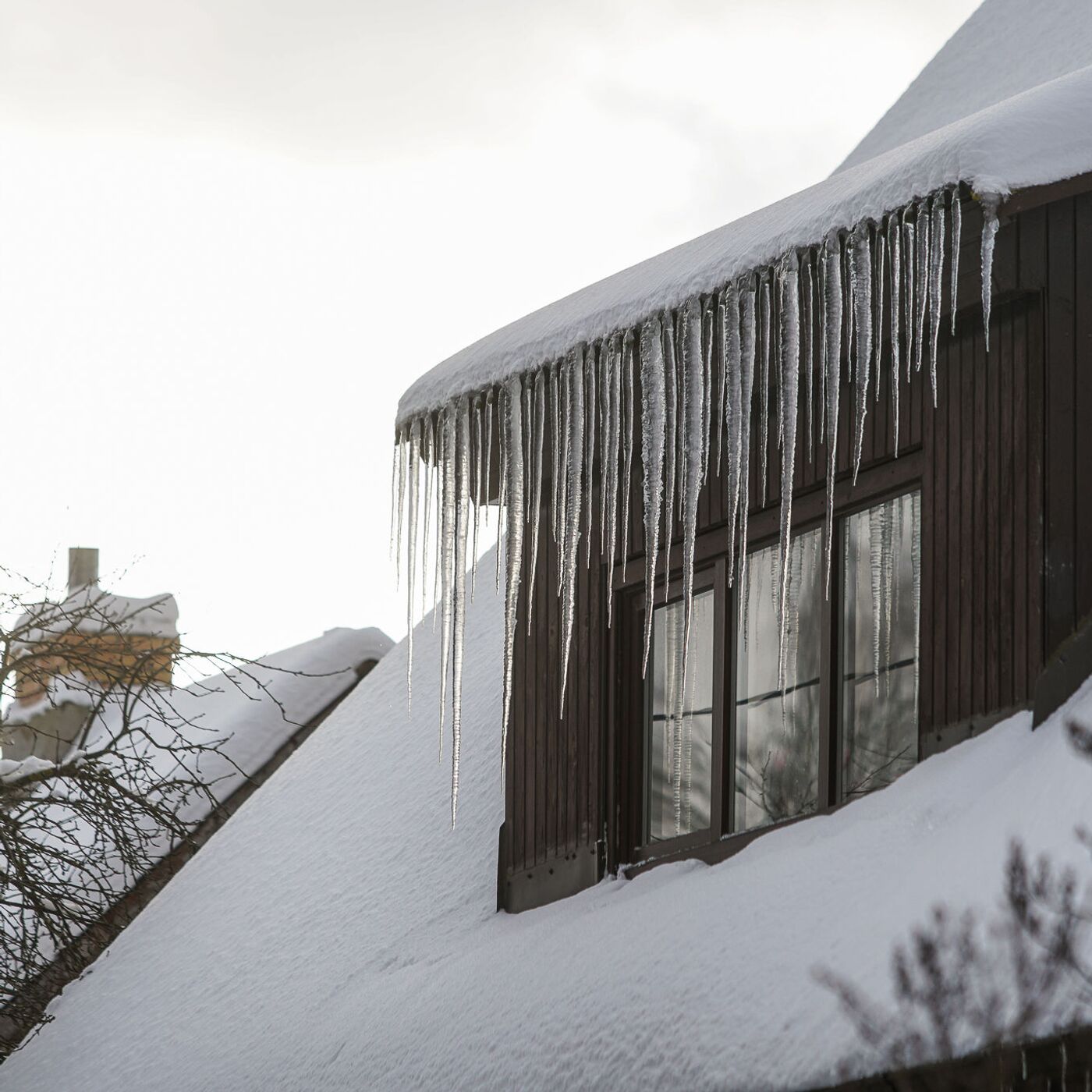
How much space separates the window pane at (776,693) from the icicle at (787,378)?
0.93ft

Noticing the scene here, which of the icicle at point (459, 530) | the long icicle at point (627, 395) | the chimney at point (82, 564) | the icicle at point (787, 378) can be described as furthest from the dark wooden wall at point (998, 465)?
the chimney at point (82, 564)

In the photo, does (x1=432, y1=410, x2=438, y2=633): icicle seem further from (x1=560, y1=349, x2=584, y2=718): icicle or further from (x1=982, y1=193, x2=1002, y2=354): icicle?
(x1=982, y1=193, x2=1002, y2=354): icicle

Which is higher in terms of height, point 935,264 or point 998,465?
point 935,264

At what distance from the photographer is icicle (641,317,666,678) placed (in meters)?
5.39

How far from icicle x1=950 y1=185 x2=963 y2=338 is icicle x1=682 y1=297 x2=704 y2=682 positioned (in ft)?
2.76

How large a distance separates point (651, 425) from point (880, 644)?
1.05 m

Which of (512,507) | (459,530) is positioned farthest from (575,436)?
(459,530)

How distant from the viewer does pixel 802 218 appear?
4.85 meters

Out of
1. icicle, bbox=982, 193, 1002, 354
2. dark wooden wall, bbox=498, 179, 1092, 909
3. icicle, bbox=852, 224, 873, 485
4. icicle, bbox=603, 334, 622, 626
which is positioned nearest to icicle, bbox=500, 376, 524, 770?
icicle, bbox=603, 334, 622, 626

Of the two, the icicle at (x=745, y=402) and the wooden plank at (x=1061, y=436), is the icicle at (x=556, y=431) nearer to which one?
the icicle at (x=745, y=402)

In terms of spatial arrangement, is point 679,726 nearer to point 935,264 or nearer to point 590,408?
point 590,408

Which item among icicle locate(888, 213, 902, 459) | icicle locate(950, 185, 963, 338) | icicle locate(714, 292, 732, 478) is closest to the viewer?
icicle locate(950, 185, 963, 338)

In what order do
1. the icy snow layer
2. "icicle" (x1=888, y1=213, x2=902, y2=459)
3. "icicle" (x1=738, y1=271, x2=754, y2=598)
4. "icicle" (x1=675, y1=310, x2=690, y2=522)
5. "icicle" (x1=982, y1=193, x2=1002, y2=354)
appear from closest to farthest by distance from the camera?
1. the icy snow layer
2. "icicle" (x1=982, y1=193, x2=1002, y2=354)
3. "icicle" (x1=888, y1=213, x2=902, y2=459)
4. "icicle" (x1=738, y1=271, x2=754, y2=598)
5. "icicle" (x1=675, y1=310, x2=690, y2=522)

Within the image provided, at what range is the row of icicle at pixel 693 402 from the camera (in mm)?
4789
